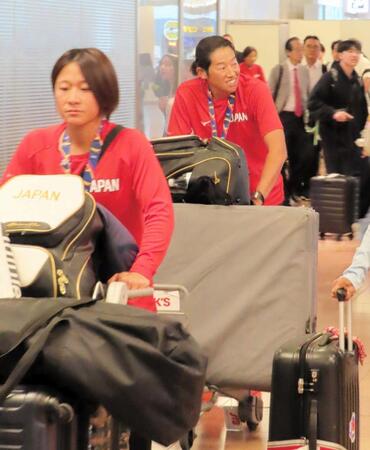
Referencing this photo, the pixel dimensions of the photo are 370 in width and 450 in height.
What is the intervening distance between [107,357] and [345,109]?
33.0 ft

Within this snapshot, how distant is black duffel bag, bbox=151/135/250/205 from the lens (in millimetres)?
4719

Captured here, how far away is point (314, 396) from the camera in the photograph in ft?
12.4

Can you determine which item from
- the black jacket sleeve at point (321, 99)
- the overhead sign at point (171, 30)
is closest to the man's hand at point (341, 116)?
the black jacket sleeve at point (321, 99)

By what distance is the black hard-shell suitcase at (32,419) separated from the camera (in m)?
2.38

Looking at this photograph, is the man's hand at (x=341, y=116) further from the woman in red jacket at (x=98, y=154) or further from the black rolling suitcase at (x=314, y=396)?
the woman in red jacket at (x=98, y=154)

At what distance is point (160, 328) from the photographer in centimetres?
259

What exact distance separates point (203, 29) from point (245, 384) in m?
11.3

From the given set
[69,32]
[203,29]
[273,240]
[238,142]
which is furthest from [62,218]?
[203,29]

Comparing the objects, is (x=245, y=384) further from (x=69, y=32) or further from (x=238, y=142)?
(x=69, y=32)

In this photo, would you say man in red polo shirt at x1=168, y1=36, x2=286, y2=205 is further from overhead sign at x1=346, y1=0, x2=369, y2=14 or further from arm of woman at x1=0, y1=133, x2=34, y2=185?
overhead sign at x1=346, y1=0, x2=369, y2=14

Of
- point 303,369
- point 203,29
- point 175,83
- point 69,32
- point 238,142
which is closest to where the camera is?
point 303,369

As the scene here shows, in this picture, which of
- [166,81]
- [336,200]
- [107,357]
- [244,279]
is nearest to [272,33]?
[166,81]

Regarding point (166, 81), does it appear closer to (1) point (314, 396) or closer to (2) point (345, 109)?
(2) point (345, 109)

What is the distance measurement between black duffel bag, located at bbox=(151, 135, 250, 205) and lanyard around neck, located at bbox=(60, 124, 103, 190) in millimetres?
1173
